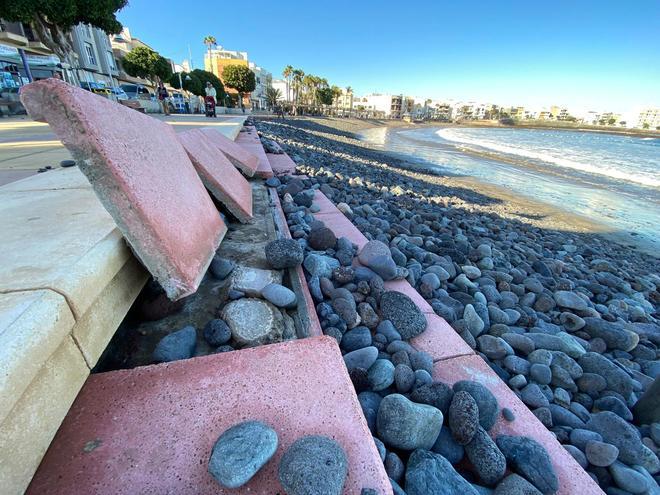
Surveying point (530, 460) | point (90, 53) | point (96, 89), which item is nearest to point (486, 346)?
point (530, 460)

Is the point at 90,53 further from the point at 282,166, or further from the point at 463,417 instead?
the point at 463,417

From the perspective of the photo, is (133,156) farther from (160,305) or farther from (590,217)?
(590,217)

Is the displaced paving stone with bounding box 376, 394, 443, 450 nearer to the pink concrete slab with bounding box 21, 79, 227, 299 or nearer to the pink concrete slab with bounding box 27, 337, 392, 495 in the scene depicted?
the pink concrete slab with bounding box 27, 337, 392, 495

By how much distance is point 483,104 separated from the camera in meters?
142

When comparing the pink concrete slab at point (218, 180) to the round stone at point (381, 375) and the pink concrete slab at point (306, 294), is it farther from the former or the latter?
the round stone at point (381, 375)

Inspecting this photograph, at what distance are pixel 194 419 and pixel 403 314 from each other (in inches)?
47.3

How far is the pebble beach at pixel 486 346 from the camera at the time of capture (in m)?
1.14

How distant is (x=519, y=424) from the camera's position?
50.5 inches

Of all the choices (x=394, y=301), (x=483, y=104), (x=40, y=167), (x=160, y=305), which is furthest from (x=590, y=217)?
(x=483, y=104)

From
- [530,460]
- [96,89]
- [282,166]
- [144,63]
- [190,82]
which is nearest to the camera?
[530,460]

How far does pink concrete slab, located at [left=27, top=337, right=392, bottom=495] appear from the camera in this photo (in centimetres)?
73

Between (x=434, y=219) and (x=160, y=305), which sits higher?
(x=160, y=305)

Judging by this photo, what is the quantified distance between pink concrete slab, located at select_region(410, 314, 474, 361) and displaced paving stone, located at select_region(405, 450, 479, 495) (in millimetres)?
570

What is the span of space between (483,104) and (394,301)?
169 metres
